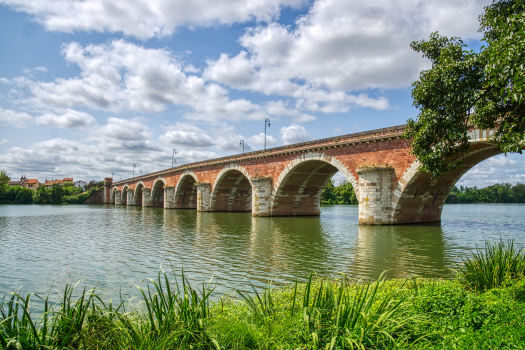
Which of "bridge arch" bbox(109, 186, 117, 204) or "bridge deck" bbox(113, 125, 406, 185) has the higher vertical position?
"bridge deck" bbox(113, 125, 406, 185)

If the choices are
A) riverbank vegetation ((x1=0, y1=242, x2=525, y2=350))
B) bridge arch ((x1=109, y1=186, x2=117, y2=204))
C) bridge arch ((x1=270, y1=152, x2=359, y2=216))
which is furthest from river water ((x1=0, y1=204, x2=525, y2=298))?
bridge arch ((x1=109, y1=186, x2=117, y2=204))

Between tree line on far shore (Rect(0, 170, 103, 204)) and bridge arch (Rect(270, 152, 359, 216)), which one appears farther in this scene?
tree line on far shore (Rect(0, 170, 103, 204))

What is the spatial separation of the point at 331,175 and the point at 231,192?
14358 millimetres

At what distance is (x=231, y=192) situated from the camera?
42.5 meters

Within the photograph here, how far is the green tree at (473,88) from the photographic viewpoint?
7.62m

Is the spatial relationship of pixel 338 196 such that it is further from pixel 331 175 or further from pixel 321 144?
pixel 321 144

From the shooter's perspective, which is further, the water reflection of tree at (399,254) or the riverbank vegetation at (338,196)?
the riverbank vegetation at (338,196)

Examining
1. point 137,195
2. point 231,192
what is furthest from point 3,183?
point 231,192

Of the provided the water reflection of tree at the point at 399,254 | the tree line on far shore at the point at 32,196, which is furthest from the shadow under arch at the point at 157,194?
the water reflection of tree at the point at 399,254

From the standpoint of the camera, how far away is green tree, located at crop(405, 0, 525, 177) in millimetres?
7619

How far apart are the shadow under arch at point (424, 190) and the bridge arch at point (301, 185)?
685 cm

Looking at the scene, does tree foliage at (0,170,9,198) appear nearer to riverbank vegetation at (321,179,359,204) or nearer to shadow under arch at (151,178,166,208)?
shadow under arch at (151,178,166,208)

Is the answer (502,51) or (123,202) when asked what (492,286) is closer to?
(502,51)

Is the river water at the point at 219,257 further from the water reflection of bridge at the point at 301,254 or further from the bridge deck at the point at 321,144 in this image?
the bridge deck at the point at 321,144
